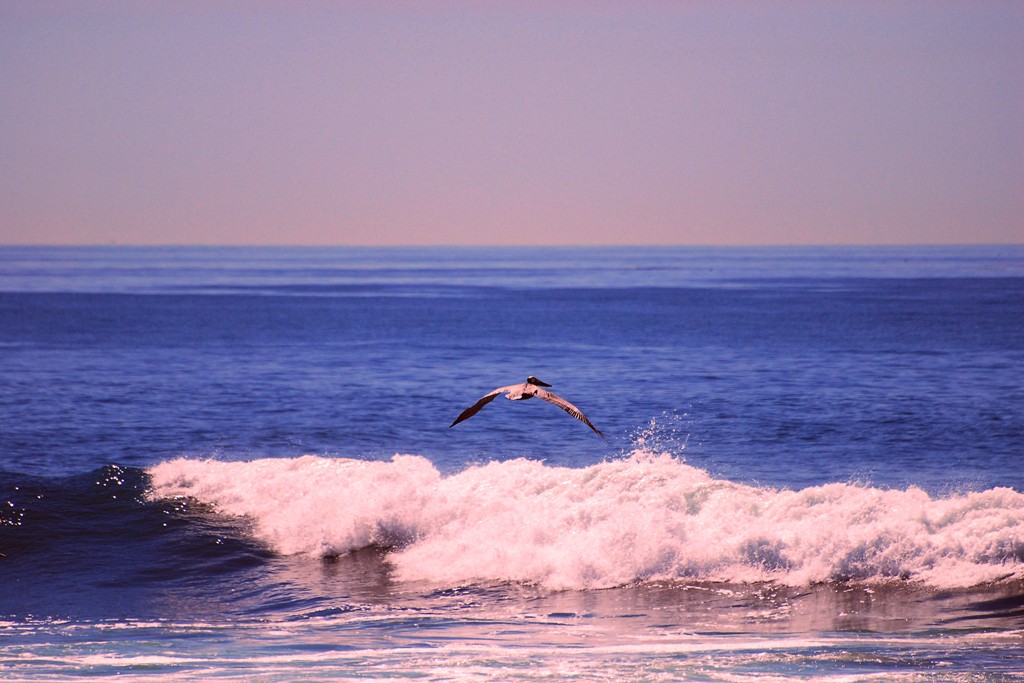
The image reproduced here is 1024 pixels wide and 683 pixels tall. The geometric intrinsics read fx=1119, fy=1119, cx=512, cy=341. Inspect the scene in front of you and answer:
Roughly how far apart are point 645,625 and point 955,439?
16.1m

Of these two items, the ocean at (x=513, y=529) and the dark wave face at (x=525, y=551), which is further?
the dark wave face at (x=525, y=551)

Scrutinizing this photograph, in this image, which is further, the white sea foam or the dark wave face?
the white sea foam

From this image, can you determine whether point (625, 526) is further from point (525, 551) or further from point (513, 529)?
point (513, 529)

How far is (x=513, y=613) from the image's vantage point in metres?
15.9

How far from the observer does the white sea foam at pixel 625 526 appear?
55.9ft

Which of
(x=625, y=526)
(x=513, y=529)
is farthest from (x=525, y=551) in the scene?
(x=625, y=526)

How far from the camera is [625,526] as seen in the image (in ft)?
60.5

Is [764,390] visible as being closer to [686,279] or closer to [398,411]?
[398,411]

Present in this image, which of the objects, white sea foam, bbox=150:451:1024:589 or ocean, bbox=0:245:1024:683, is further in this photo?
white sea foam, bbox=150:451:1024:589

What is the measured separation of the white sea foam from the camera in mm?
17031

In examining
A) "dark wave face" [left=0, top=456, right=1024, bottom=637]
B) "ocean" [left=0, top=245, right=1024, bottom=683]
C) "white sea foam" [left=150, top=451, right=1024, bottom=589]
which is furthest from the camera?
"white sea foam" [left=150, top=451, right=1024, bottom=589]

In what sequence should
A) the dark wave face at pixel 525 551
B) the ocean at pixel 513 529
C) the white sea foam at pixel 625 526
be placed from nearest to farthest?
the ocean at pixel 513 529
the dark wave face at pixel 525 551
the white sea foam at pixel 625 526

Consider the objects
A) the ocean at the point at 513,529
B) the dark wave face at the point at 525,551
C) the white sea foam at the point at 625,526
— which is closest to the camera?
the ocean at the point at 513,529

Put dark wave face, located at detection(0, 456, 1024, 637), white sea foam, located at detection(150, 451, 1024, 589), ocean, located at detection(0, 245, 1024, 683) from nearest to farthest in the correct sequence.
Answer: ocean, located at detection(0, 245, 1024, 683)
dark wave face, located at detection(0, 456, 1024, 637)
white sea foam, located at detection(150, 451, 1024, 589)
